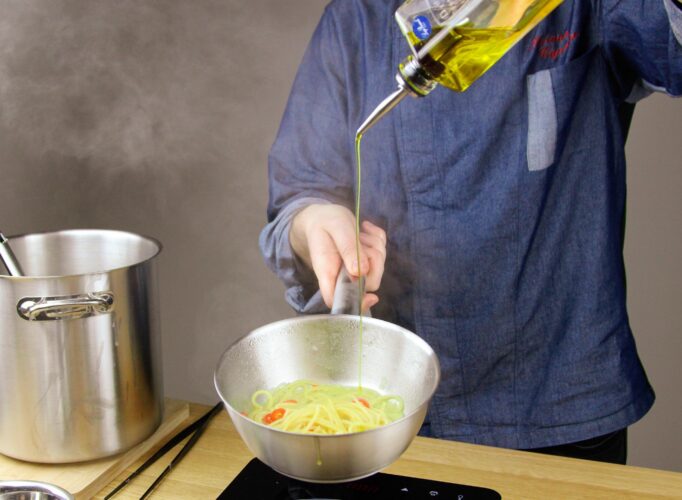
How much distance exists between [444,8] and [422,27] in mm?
33

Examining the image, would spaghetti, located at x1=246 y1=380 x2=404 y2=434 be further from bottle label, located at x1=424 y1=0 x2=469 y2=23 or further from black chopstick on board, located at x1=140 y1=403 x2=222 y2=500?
bottle label, located at x1=424 y1=0 x2=469 y2=23

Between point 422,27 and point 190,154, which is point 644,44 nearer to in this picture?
point 422,27

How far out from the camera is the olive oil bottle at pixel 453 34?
0.79 m

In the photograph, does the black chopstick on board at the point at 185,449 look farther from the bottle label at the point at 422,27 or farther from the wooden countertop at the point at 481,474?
the bottle label at the point at 422,27

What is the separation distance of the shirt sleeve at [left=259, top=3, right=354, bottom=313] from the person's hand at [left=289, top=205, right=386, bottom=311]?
5.2 inches

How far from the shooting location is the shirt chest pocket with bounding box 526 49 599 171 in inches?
50.7

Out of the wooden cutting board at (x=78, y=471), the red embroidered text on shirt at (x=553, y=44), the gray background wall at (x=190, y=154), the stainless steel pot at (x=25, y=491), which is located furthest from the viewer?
the gray background wall at (x=190, y=154)

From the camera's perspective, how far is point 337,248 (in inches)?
44.7

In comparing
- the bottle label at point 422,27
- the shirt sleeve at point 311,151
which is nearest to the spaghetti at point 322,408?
the shirt sleeve at point 311,151

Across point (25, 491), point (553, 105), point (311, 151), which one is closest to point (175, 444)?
point (25, 491)

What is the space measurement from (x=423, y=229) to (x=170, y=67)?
0.60 meters

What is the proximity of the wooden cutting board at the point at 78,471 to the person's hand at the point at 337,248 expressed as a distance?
0.38m

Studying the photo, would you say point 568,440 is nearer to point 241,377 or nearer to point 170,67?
point 241,377

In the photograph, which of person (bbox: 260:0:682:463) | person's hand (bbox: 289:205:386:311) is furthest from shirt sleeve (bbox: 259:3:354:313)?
person's hand (bbox: 289:205:386:311)
